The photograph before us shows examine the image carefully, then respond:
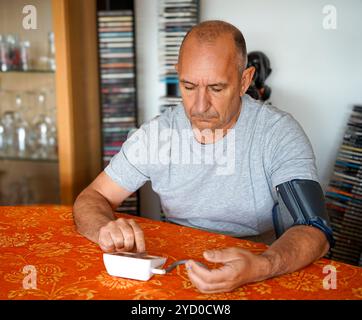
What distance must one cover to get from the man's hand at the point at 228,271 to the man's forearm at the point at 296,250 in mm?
39

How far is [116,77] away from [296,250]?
1.83 metres

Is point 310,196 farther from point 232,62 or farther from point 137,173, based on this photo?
point 137,173

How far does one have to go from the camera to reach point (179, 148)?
1.81 m

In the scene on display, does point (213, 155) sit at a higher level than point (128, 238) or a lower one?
higher

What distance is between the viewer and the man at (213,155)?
63.9 inches

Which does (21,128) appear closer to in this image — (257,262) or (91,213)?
(91,213)

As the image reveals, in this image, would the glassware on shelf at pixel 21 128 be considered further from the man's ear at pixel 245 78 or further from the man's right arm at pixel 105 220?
the man's ear at pixel 245 78

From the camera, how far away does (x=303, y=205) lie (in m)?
1.41

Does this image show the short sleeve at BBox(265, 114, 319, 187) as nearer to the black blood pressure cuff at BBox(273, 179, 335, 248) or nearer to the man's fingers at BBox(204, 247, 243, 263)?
the black blood pressure cuff at BBox(273, 179, 335, 248)

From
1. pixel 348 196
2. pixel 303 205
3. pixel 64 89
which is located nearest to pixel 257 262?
pixel 303 205

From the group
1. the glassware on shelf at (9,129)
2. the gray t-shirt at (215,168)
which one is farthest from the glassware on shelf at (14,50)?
the gray t-shirt at (215,168)

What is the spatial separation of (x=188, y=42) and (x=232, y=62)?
157 millimetres

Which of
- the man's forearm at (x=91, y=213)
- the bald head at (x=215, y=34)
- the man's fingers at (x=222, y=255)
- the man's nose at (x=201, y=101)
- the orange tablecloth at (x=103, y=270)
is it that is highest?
the bald head at (x=215, y=34)
